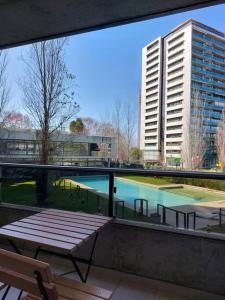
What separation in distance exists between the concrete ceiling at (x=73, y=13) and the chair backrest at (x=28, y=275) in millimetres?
2083

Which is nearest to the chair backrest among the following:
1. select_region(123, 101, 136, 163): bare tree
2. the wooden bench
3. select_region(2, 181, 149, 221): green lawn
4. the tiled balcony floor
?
the wooden bench

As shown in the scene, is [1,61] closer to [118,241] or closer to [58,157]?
[58,157]

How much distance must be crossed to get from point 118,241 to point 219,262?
90 centimetres

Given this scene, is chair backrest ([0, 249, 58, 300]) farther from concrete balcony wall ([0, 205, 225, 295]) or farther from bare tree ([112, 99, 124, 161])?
bare tree ([112, 99, 124, 161])

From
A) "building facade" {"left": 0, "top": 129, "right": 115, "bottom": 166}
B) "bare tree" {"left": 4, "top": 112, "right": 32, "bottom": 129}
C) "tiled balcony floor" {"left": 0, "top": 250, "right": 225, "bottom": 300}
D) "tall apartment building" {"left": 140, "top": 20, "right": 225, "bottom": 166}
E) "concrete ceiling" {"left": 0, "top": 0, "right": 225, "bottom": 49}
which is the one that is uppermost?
"tall apartment building" {"left": 140, "top": 20, "right": 225, "bottom": 166}

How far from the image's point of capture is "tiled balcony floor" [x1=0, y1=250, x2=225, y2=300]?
2203 mm

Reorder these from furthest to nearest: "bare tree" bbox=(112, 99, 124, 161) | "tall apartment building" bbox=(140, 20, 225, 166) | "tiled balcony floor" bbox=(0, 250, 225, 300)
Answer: "tall apartment building" bbox=(140, 20, 225, 166) → "bare tree" bbox=(112, 99, 124, 161) → "tiled balcony floor" bbox=(0, 250, 225, 300)

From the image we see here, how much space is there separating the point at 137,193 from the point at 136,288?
0.91 meters

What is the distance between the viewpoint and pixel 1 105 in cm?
1043

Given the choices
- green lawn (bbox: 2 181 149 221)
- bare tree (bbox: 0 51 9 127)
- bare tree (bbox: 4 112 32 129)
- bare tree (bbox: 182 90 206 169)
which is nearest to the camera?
green lawn (bbox: 2 181 149 221)

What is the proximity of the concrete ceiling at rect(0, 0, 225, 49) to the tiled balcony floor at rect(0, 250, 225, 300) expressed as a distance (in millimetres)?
2412

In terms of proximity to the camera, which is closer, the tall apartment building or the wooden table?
the wooden table

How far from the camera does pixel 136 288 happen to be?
7.63 ft

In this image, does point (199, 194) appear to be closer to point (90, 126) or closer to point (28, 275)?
point (28, 275)
